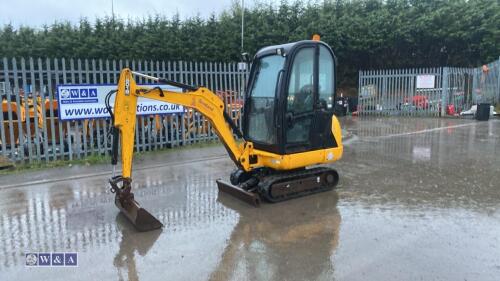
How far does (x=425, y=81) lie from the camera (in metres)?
18.9

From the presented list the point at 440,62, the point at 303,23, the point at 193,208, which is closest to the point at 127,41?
the point at 303,23

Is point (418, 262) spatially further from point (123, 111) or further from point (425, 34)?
point (425, 34)

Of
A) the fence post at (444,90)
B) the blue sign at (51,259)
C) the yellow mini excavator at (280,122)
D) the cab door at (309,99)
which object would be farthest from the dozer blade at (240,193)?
the fence post at (444,90)

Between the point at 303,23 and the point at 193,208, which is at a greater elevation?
the point at 303,23

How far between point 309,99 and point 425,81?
1500cm

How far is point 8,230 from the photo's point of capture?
5.03 metres

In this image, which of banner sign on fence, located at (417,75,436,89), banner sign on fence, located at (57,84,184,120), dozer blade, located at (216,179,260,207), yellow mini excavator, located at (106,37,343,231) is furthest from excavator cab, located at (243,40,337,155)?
banner sign on fence, located at (417,75,436,89)

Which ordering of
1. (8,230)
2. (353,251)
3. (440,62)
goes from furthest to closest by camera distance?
(440,62)
(8,230)
(353,251)

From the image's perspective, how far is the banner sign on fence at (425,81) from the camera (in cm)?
1872

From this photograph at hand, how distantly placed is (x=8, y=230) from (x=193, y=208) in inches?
93.5

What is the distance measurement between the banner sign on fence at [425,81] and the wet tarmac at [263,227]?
36.8 ft

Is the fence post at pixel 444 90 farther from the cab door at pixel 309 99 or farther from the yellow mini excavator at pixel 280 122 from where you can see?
the cab door at pixel 309 99

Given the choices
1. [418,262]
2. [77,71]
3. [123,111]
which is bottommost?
[418,262]

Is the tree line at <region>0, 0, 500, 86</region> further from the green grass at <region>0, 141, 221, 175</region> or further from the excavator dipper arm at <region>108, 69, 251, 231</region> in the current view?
the excavator dipper arm at <region>108, 69, 251, 231</region>
